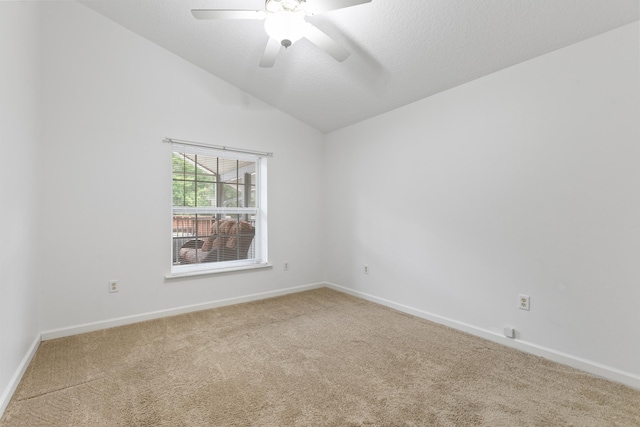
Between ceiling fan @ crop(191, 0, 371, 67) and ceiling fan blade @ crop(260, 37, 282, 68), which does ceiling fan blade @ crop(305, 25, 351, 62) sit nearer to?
Answer: ceiling fan @ crop(191, 0, 371, 67)

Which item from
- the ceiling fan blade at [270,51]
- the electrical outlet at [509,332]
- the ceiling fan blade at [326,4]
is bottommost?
the electrical outlet at [509,332]

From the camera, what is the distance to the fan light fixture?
5.91 feet

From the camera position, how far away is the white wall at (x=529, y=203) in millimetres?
1909

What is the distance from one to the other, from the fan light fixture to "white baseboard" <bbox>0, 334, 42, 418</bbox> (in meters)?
2.56

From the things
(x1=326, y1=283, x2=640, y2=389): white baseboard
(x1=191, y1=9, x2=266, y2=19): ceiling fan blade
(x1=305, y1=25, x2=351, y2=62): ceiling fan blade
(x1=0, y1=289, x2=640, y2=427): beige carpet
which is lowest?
(x1=0, y1=289, x2=640, y2=427): beige carpet

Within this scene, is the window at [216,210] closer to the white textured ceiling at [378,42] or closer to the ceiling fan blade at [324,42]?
the white textured ceiling at [378,42]

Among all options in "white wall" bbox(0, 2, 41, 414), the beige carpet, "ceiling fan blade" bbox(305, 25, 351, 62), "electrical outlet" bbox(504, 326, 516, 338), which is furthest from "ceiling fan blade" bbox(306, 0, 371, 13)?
"electrical outlet" bbox(504, 326, 516, 338)

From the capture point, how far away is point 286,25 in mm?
1824

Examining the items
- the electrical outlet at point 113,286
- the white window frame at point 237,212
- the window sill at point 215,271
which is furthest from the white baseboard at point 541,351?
the electrical outlet at point 113,286

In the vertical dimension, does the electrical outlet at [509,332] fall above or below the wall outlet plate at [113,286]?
below

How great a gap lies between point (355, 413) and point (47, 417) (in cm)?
163

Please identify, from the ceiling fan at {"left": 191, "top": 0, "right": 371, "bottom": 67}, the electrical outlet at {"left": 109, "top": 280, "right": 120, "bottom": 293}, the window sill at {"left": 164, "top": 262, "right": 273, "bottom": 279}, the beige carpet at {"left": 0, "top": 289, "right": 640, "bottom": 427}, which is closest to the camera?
the beige carpet at {"left": 0, "top": 289, "right": 640, "bottom": 427}

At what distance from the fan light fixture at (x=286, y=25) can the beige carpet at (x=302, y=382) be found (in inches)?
86.1

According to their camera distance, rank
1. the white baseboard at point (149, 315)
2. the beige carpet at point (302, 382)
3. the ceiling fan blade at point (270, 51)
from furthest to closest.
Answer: the white baseboard at point (149, 315), the ceiling fan blade at point (270, 51), the beige carpet at point (302, 382)
